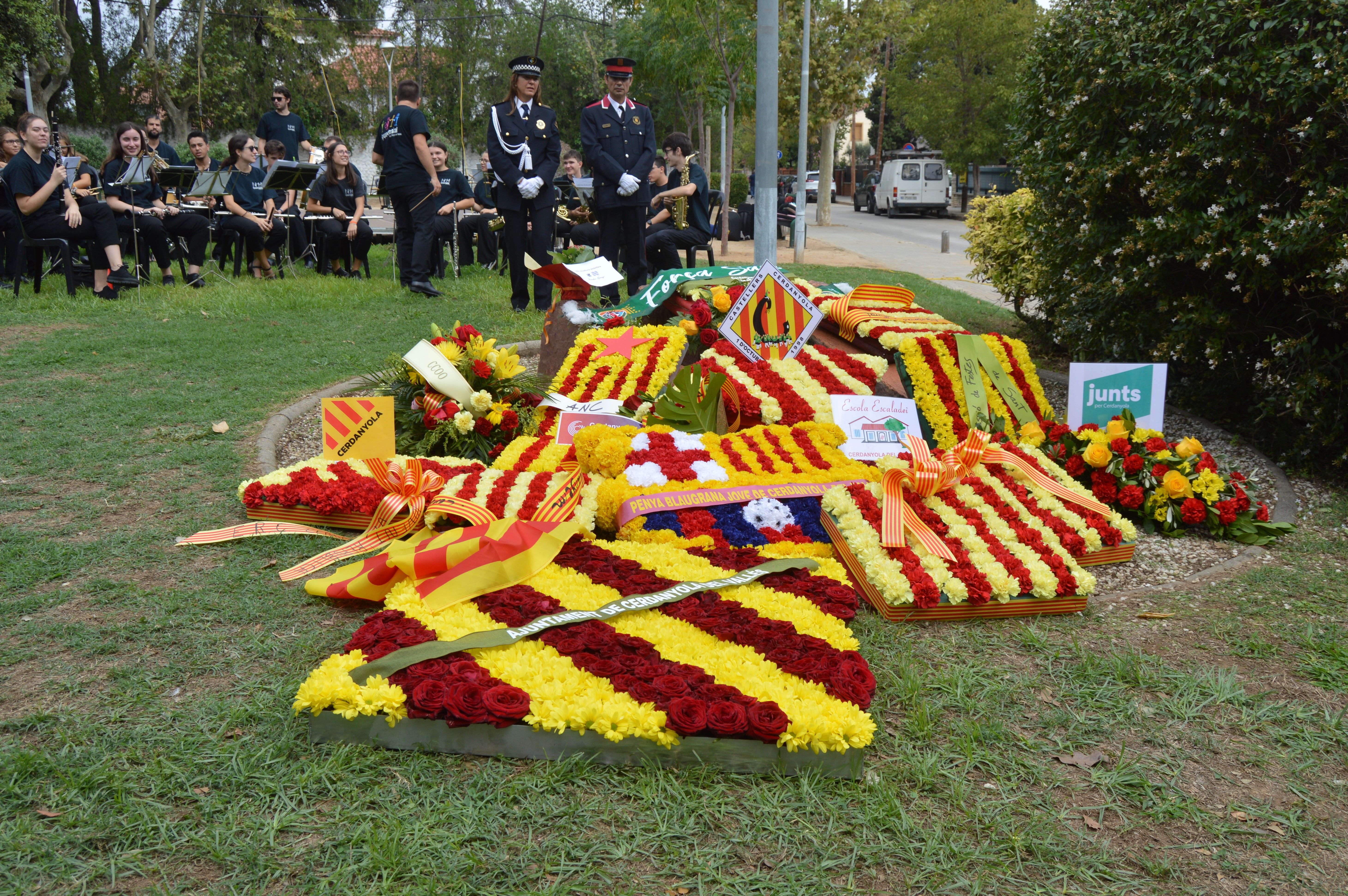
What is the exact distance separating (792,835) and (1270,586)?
8.33ft

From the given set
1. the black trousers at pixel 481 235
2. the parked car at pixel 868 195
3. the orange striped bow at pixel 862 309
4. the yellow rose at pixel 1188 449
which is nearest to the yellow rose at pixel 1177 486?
the yellow rose at pixel 1188 449

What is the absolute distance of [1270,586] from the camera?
12.5 feet

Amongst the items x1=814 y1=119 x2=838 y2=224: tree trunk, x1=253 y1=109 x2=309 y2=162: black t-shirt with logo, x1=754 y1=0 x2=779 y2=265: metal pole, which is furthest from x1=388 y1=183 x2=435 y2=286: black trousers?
x1=814 y1=119 x2=838 y2=224: tree trunk

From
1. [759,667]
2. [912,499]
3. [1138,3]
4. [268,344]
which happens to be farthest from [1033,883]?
[268,344]

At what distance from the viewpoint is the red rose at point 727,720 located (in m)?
2.51

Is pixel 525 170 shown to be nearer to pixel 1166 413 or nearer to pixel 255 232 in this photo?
pixel 255 232

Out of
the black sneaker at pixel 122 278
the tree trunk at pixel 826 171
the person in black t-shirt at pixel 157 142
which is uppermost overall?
the tree trunk at pixel 826 171

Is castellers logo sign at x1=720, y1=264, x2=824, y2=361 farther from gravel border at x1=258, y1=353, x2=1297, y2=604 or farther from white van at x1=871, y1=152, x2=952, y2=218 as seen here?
white van at x1=871, y1=152, x2=952, y2=218

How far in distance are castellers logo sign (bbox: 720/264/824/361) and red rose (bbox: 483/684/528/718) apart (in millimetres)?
3303

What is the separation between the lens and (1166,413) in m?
6.32

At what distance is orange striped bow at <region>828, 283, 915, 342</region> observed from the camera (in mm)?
5973

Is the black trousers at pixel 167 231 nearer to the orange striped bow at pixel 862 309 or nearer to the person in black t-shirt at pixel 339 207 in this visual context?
the person in black t-shirt at pixel 339 207

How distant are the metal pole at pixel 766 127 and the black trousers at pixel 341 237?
6465 millimetres

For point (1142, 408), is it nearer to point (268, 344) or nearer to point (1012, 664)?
point (1012, 664)
